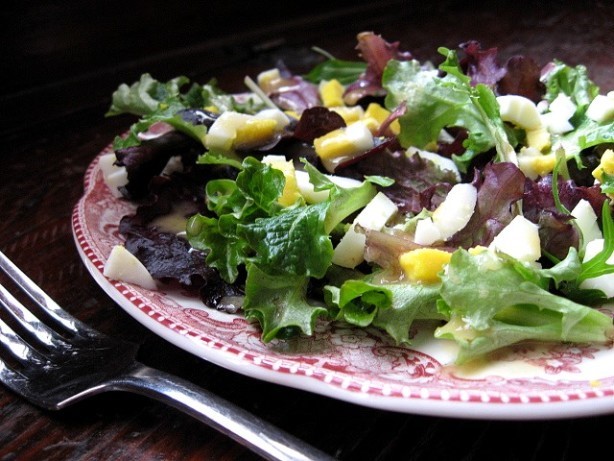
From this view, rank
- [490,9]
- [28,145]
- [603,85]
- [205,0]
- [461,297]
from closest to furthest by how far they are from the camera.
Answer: [461,297], [28,145], [603,85], [205,0], [490,9]

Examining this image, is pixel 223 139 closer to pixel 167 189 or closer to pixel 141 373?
pixel 167 189

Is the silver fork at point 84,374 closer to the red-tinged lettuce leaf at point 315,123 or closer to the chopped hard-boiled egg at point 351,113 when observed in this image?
the red-tinged lettuce leaf at point 315,123

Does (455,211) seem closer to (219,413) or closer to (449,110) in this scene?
(449,110)

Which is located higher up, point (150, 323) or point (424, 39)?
point (150, 323)

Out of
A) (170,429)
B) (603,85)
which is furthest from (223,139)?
(603,85)

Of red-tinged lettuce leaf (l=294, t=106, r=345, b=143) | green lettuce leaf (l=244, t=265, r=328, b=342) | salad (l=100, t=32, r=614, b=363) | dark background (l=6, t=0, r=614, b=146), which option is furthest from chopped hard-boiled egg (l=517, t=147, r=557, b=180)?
dark background (l=6, t=0, r=614, b=146)

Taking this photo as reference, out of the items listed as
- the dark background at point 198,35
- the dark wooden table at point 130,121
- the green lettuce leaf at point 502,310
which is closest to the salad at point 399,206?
the green lettuce leaf at point 502,310
